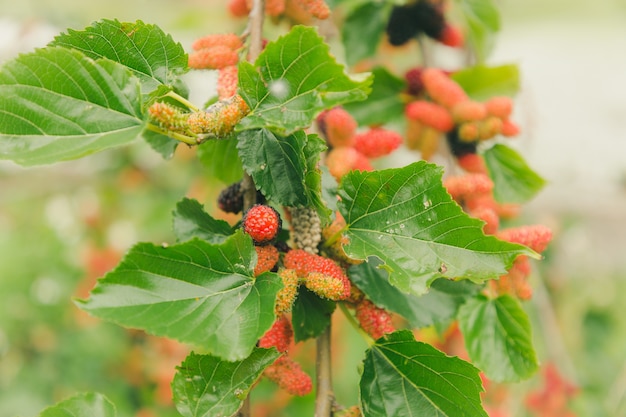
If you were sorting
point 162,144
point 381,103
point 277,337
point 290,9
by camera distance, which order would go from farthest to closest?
point 381,103
point 290,9
point 162,144
point 277,337

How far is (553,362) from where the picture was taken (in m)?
1.62

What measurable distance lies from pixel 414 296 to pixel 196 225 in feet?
0.92

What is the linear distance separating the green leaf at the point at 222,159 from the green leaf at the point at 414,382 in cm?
30

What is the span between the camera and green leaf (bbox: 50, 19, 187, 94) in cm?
55

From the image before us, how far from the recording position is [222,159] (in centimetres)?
78

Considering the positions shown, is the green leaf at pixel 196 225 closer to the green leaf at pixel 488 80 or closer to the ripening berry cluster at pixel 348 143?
the ripening berry cluster at pixel 348 143

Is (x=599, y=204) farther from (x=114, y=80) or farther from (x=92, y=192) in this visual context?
(x=114, y=80)

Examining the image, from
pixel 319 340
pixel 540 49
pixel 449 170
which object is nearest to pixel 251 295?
pixel 319 340

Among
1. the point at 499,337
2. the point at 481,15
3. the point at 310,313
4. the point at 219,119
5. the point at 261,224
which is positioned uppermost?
the point at 481,15

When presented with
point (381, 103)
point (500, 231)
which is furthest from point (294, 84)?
point (381, 103)

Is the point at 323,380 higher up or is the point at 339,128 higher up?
the point at 339,128

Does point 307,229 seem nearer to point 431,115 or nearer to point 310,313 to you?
point 310,313

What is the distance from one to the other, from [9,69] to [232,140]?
0.29 m

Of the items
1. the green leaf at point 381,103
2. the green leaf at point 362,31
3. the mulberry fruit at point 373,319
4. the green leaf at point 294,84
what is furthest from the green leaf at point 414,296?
the green leaf at point 362,31
